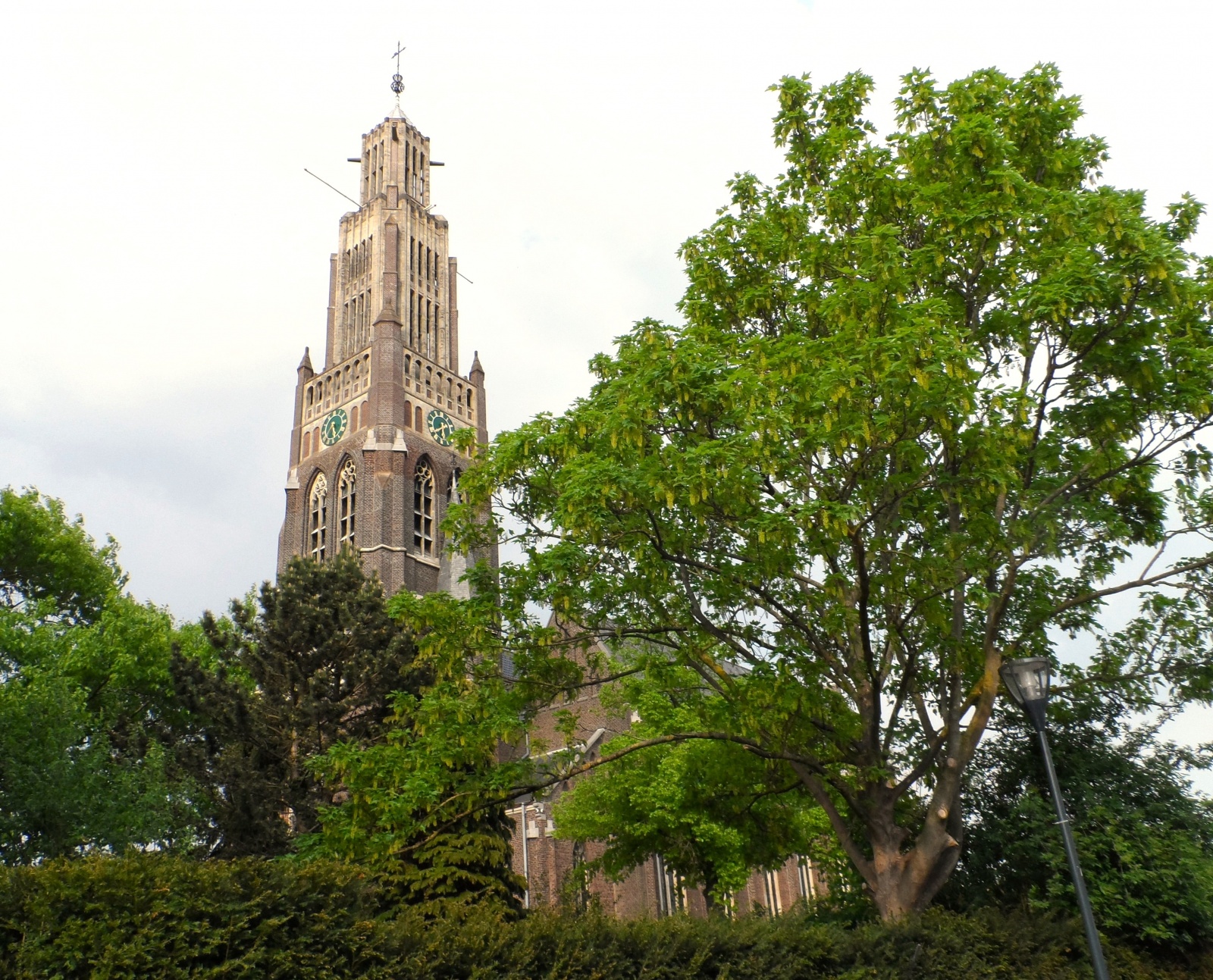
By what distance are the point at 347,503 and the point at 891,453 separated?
154 feet

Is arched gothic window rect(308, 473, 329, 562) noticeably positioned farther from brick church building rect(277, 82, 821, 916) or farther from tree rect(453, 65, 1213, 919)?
tree rect(453, 65, 1213, 919)

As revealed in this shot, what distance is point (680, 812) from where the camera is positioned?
21078mm

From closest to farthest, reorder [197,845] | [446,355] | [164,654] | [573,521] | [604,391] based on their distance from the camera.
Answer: [573,521], [604,391], [197,845], [164,654], [446,355]

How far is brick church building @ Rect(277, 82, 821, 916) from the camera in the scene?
52.0 meters

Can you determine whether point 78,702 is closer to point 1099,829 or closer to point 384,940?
point 384,940

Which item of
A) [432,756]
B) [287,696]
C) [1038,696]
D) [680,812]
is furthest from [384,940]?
[287,696]

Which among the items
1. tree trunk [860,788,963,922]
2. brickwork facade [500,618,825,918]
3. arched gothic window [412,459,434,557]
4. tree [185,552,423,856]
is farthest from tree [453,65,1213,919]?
arched gothic window [412,459,434,557]

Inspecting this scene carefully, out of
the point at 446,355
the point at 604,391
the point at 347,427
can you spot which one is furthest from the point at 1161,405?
the point at 446,355

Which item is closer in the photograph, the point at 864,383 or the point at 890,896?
the point at 864,383

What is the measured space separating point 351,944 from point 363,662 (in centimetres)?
1631

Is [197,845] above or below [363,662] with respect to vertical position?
below

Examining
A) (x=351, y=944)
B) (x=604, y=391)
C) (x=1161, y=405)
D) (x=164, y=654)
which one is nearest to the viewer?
(x=351, y=944)

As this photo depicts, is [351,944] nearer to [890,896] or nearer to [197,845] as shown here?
[890,896]

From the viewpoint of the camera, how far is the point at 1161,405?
37.3 ft
